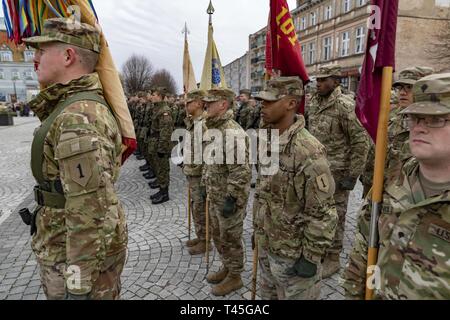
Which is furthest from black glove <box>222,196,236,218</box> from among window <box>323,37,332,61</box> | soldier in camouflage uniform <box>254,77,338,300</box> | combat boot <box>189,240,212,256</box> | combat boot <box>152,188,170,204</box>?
window <box>323,37,332,61</box>

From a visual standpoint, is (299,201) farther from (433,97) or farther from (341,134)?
(341,134)

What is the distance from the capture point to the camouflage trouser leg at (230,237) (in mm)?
3529

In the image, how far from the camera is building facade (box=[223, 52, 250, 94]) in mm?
68494

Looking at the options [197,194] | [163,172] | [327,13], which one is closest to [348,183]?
[197,194]

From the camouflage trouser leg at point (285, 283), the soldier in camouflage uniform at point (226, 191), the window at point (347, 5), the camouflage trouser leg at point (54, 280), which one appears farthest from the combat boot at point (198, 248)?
the window at point (347, 5)

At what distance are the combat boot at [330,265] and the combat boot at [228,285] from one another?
3.43ft

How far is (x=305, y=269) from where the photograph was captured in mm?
2221

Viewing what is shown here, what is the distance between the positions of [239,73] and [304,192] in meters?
77.0

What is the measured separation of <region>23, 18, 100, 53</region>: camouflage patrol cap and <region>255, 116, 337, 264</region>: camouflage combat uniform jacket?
153 cm

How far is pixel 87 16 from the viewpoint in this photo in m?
2.27

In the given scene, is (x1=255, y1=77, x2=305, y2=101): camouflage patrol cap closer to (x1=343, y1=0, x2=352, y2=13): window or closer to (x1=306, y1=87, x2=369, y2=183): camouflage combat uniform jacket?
(x1=306, y1=87, x2=369, y2=183): camouflage combat uniform jacket
